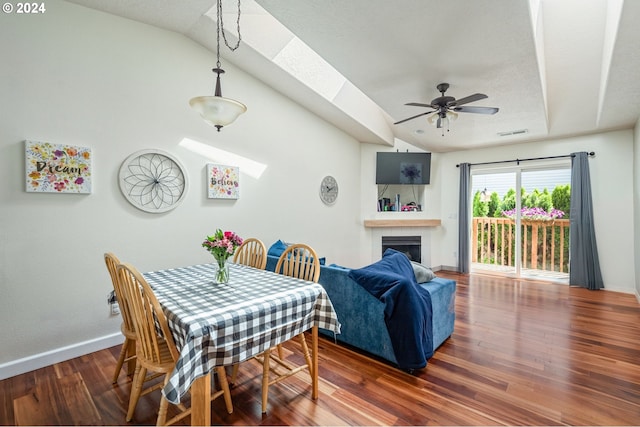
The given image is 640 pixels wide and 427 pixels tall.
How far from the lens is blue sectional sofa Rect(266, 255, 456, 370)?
2.33 metres

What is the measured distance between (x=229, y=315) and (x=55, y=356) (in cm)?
213

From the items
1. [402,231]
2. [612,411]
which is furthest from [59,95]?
[402,231]

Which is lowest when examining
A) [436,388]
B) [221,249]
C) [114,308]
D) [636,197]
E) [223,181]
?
[436,388]

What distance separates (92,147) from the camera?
101 inches

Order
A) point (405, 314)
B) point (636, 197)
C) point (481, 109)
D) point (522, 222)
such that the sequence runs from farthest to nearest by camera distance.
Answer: point (522, 222) < point (636, 197) < point (481, 109) < point (405, 314)

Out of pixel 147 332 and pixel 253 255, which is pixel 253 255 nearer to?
pixel 253 255

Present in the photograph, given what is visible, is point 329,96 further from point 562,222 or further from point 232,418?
point 562,222

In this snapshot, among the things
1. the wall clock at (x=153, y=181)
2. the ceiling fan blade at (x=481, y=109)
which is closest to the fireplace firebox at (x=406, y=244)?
the ceiling fan blade at (x=481, y=109)

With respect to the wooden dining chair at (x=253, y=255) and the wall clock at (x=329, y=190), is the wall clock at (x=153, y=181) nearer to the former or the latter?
the wooden dining chair at (x=253, y=255)

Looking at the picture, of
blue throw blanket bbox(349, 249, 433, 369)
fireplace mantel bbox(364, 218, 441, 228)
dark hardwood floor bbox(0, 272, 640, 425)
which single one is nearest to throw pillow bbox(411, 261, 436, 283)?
blue throw blanket bbox(349, 249, 433, 369)

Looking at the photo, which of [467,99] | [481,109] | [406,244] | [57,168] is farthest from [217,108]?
[406,244]

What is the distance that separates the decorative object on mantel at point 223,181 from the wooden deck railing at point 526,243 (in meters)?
4.82

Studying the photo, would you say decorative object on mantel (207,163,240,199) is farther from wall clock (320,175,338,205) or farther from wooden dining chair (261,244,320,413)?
wall clock (320,175,338,205)

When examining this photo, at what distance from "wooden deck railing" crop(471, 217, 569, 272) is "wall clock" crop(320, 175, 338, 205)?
3081 mm
